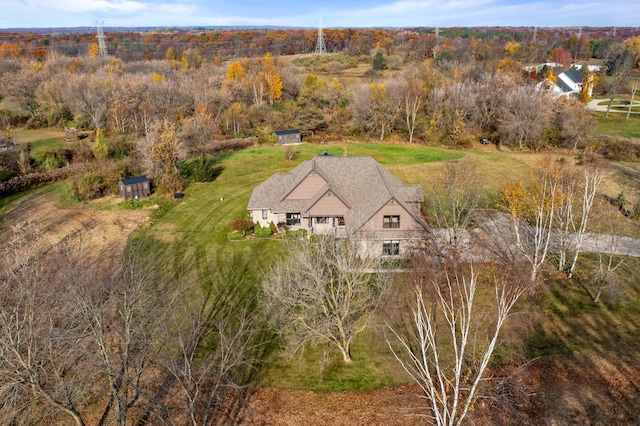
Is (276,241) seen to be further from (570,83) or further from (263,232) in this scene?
(570,83)

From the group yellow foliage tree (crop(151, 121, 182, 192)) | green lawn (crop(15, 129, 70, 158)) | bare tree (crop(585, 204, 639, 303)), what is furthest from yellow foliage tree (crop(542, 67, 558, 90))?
green lawn (crop(15, 129, 70, 158))

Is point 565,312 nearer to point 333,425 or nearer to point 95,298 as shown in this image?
point 333,425

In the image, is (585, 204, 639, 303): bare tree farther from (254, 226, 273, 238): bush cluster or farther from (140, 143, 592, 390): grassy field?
(254, 226, 273, 238): bush cluster

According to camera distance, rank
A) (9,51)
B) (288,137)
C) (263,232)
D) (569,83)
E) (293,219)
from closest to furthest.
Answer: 1. (263,232)
2. (293,219)
3. (288,137)
4. (569,83)
5. (9,51)

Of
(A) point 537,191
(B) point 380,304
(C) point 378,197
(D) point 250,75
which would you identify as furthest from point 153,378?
(D) point 250,75

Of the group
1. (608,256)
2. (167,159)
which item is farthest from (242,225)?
(608,256)

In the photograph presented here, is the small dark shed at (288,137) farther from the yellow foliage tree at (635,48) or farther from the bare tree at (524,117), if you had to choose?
the yellow foliage tree at (635,48)

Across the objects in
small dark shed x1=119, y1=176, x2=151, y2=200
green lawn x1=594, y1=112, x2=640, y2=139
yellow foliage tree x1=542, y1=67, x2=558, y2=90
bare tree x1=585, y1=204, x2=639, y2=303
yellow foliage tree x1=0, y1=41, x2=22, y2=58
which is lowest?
bare tree x1=585, y1=204, x2=639, y2=303
